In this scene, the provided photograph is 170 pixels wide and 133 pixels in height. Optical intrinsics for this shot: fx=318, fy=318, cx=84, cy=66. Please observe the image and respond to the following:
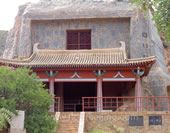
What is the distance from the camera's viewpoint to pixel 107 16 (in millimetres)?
21031

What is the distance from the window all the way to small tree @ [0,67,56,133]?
9107 mm

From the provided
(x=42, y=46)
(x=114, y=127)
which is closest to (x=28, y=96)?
(x=114, y=127)

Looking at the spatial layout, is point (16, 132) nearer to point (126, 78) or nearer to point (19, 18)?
point (126, 78)

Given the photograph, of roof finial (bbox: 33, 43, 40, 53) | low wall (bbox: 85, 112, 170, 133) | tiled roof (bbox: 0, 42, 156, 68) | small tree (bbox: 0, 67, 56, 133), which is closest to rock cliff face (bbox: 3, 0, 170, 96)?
roof finial (bbox: 33, 43, 40, 53)

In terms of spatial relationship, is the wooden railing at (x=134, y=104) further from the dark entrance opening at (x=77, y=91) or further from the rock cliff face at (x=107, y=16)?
the dark entrance opening at (x=77, y=91)

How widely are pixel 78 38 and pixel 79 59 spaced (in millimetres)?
3179

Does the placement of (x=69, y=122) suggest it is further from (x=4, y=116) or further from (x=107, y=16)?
(x=107, y=16)

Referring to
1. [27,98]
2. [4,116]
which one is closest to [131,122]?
[27,98]

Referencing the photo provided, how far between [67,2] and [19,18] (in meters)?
3.82

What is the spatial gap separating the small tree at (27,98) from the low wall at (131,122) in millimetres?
2445

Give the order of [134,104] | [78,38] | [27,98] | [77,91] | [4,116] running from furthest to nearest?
1. [77,91]
2. [78,38]
3. [134,104]
4. [27,98]
5. [4,116]

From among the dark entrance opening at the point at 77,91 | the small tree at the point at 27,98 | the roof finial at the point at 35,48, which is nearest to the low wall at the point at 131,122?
the small tree at the point at 27,98

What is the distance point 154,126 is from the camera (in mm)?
14148

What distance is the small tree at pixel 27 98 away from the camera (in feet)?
Result: 40.1
